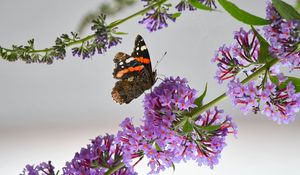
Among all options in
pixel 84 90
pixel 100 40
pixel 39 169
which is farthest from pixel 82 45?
pixel 84 90

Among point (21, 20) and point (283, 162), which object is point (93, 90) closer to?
point (21, 20)

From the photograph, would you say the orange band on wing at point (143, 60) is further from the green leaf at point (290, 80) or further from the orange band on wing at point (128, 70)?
the green leaf at point (290, 80)

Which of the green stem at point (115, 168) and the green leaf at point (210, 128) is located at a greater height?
the green stem at point (115, 168)

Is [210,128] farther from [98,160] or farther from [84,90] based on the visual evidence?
[84,90]

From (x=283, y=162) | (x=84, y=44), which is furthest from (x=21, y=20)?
(x=283, y=162)

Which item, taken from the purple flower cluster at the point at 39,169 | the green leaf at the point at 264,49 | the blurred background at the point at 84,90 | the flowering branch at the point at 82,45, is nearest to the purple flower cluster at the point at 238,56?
the green leaf at the point at 264,49
